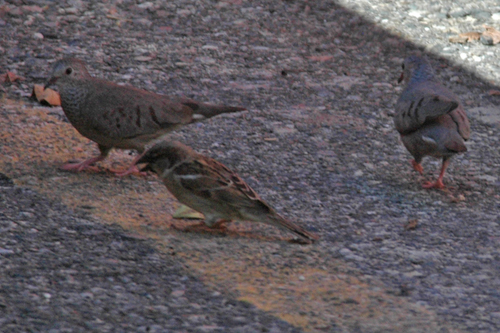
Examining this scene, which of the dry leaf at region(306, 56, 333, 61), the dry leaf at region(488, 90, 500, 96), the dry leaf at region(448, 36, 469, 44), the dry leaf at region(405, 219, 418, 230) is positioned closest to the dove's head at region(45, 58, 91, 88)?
the dry leaf at region(405, 219, 418, 230)

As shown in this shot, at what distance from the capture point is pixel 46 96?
7.29 metres

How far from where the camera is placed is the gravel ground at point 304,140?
4.58 m

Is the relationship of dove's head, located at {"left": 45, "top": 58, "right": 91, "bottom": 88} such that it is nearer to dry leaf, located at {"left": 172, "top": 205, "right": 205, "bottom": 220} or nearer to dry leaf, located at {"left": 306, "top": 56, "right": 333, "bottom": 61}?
dry leaf, located at {"left": 172, "top": 205, "right": 205, "bottom": 220}

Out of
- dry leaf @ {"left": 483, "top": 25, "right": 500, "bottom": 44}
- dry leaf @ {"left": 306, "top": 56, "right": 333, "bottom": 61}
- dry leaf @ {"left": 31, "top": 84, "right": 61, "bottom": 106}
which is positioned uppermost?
dry leaf @ {"left": 483, "top": 25, "right": 500, "bottom": 44}

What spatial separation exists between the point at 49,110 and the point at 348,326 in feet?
13.1

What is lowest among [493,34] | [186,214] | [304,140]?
[186,214]

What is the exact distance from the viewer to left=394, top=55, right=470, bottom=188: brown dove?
20.1 ft

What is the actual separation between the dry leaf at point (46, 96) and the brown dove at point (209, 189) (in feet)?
7.34

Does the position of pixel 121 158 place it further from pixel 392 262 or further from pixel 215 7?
pixel 215 7

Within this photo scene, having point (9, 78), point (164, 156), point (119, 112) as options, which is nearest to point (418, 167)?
point (164, 156)

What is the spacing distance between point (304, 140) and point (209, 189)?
2.09m

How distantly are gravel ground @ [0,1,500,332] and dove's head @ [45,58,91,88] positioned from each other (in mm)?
597

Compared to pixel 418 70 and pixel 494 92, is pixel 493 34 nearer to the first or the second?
pixel 494 92

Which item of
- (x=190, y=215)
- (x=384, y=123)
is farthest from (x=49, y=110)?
(x=384, y=123)
